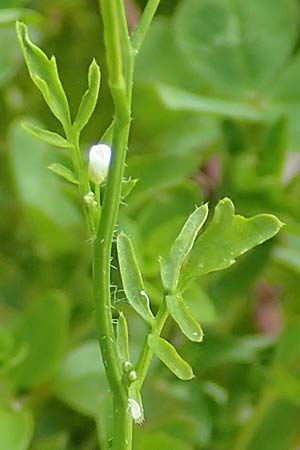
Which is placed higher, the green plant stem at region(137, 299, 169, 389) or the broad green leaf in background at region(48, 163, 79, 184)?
the broad green leaf in background at region(48, 163, 79, 184)

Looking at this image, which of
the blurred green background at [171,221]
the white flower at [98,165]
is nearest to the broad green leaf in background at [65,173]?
the white flower at [98,165]

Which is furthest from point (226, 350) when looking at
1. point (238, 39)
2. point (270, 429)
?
point (238, 39)

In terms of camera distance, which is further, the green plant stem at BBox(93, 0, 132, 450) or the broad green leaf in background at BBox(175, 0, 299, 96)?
the broad green leaf in background at BBox(175, 0, 299, 96)

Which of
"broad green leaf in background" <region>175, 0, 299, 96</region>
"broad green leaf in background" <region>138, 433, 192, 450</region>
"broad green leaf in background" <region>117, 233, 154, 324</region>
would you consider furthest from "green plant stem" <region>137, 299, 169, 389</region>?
"broad green leaf in background" <region>175, 0, 299, 96</region>

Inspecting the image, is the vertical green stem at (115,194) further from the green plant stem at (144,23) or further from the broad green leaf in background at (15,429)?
the broad green leaf in background at (15,429)

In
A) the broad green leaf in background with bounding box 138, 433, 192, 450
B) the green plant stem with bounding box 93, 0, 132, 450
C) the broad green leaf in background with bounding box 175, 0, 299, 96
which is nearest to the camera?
the green plant stem with bounding box 93, 0, 132, 450

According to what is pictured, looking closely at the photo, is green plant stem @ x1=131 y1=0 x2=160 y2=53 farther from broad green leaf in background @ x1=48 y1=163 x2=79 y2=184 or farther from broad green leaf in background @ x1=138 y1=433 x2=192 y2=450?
broad green leaf in background @ x1=138 y1=433 x2=192 y2=450

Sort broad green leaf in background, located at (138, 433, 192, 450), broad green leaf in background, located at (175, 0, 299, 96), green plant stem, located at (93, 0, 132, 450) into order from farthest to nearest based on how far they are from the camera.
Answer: broad green leaf in background, located at (175, 0, 299, 96), broad green leaf in background, located at (138, 433, 192, 450), green plant stem, located at (93, 0, 132, 450)

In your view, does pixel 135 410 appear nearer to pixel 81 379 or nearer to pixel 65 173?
pixel 65 173
